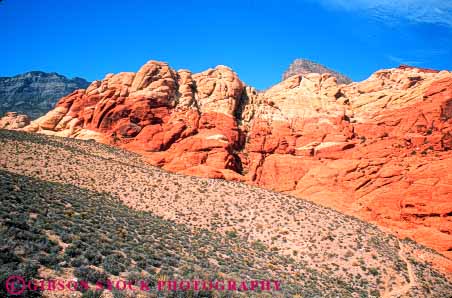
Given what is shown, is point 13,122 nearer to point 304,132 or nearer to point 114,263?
point 304,132

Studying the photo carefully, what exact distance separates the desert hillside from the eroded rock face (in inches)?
222

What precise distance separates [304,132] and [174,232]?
38.5 metres

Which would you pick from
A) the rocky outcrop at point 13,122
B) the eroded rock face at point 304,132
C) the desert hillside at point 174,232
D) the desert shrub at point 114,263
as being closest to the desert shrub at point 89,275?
the desert hillside at point 174,232

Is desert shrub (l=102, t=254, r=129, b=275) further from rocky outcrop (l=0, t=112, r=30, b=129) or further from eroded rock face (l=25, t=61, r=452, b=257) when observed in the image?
rocky outcrop (l=0, t=112, r=30, b=129)

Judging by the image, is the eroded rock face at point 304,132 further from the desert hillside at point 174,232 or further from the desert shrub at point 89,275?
the desert shrub at point 89,275

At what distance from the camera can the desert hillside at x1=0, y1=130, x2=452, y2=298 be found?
1647 centimetres

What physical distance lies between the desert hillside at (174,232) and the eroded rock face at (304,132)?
18.5ft

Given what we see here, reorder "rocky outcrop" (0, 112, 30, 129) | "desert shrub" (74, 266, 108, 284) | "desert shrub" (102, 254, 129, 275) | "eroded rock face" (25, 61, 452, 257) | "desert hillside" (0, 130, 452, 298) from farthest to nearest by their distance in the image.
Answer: "rocky outcrop" (0, 112, 30, 129) → "eroded rock face" (25, 61, 452, 257) → "desert hillside" (0, 130, 452, 298) → "desert shrub" (102, 254, 129, 275) → "desert shrub" (74, 266, 108, 284)

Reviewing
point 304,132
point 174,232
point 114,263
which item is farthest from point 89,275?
point 304,132

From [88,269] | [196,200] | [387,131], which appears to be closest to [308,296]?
[88,269]

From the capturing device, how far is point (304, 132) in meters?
60.3

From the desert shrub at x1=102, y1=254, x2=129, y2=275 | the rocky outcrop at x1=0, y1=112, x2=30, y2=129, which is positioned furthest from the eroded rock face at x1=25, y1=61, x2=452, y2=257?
the desert shrub at x1=102, y1=254, x2=129, y2=275

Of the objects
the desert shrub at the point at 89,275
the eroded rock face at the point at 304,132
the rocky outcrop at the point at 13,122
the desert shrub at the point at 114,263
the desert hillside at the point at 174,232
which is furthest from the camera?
the rocky outcrop at the point at 13,122

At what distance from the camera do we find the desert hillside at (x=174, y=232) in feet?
54.0
